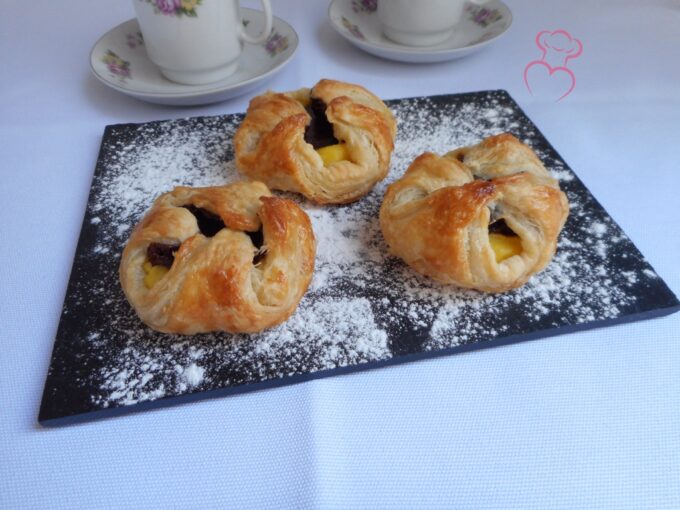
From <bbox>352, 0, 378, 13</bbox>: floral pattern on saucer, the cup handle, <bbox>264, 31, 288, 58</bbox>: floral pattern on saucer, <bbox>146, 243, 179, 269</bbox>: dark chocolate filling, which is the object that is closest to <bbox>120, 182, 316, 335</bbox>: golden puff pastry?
<bbox>146, 243, 179, 269</bbox>: dark chocolate filling

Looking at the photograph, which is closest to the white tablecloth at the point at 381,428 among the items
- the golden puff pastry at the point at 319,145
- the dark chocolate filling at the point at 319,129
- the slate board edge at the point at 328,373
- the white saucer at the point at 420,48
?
the slate board edge at the point at 328,373

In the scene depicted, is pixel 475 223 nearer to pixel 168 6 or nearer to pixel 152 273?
pixel 152 273

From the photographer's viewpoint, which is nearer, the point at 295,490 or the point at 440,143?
the point at 295,490

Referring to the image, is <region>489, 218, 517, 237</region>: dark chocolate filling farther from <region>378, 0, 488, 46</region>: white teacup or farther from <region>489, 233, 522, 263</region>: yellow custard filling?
<region>378, 0, 488, 46</region>: white teacup

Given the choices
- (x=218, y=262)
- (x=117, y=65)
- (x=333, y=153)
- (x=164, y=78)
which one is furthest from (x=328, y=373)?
(x=117, y=65)

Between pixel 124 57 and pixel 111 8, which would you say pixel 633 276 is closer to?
pixel 124 57

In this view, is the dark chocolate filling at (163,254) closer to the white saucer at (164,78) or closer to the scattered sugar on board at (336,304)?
the scattered sugar on board at (336,304)

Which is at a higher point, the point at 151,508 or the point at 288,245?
the point at 288,245

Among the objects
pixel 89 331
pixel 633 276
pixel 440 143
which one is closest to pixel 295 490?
pixel 89 331
